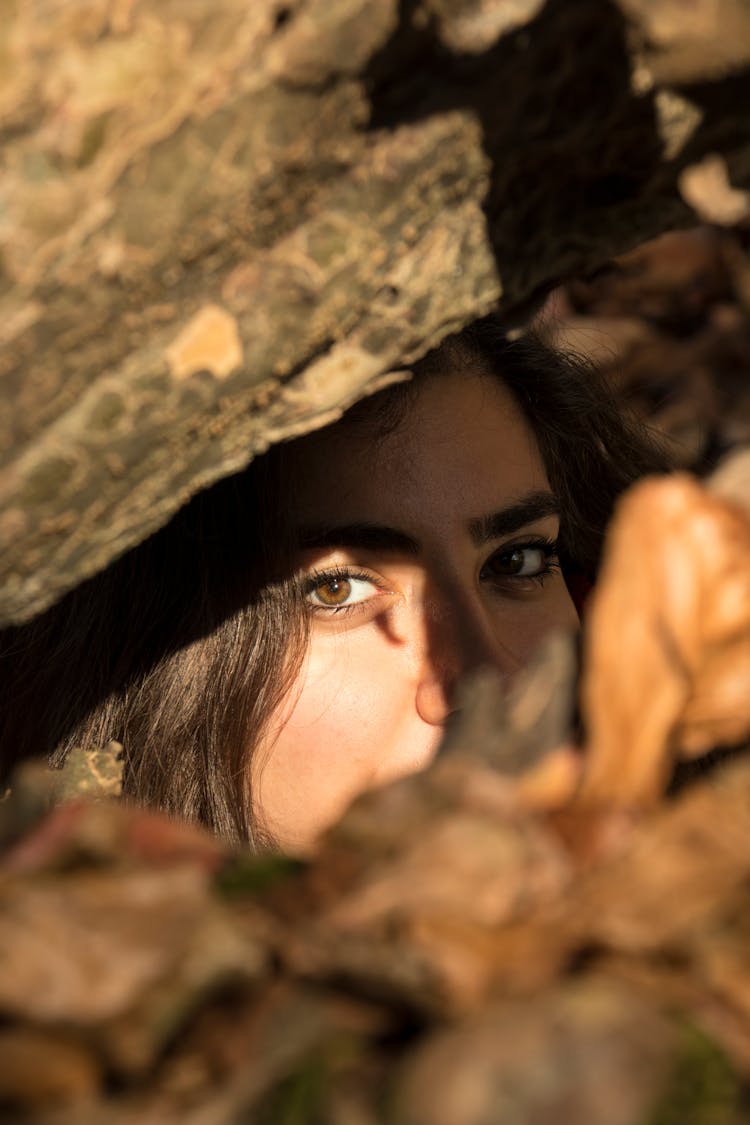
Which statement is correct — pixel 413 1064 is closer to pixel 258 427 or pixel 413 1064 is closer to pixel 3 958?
pixel 3 958

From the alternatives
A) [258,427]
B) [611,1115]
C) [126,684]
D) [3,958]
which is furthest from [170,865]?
[126,684]

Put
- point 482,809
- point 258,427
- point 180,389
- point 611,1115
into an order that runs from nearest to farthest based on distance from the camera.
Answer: point 611,1115 → point 482,809 → point 180,389 → point 258,427

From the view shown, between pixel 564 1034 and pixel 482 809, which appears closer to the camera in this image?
pixel 564 1034

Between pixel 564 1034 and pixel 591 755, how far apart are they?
0.80 feet

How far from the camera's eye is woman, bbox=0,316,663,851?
2375 mm

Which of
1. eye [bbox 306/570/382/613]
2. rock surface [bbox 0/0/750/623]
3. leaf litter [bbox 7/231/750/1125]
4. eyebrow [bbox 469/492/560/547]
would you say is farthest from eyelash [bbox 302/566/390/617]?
leaf litter [bbox 7/231/750/1125]

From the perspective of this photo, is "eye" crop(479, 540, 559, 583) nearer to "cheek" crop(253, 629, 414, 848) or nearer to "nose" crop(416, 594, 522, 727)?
"nose" crop(416, 594, 522, 727)

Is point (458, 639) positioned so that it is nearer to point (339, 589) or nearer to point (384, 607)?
point (384, 607)

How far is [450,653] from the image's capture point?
238 centimetres

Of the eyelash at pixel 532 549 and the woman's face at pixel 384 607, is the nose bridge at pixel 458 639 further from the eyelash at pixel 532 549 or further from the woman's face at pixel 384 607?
the eyelash at pixel 532 549

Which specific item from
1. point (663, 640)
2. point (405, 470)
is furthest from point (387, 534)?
point (663, 640)

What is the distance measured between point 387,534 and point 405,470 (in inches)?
5.7

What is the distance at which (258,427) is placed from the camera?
55.6 inches

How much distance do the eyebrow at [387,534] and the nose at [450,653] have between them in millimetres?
137
